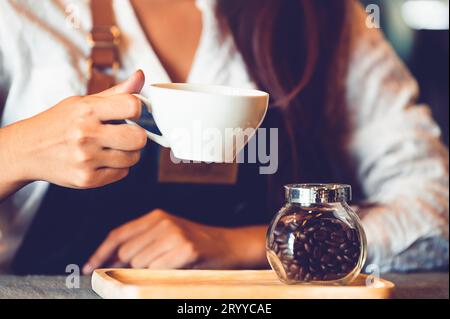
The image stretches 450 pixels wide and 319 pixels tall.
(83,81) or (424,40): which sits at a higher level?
(424,40)

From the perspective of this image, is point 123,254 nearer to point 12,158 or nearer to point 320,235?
point 12,158

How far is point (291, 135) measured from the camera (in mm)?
1412

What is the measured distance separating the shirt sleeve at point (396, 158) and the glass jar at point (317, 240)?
574 millimetres

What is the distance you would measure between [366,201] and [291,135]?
191 mm

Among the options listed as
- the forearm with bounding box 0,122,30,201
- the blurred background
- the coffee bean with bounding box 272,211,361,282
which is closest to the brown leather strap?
the forearm with bounding box 0,122,30,201

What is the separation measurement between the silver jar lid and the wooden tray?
85 millimetres

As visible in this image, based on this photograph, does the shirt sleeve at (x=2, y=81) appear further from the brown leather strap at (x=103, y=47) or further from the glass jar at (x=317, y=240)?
the glass jar at (x=317, y=240)

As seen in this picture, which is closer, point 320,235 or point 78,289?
point 320,235

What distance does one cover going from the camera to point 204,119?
69 cm

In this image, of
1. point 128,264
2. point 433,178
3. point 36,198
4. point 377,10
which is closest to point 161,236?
point 128,264

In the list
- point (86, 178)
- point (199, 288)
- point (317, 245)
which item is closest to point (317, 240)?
point (317, 245)

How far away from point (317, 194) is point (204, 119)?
0.15 metres

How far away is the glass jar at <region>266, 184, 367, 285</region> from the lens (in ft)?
2.51

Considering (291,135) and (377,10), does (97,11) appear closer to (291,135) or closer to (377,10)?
(291,135)
